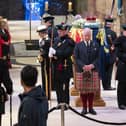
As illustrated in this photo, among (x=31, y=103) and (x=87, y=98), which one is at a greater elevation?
(x=31, y=103)

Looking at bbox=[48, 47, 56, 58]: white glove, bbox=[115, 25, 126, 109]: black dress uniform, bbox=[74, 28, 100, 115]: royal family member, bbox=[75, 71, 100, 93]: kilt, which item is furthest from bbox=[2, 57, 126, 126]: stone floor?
bbox=[48, 47, 56, 58]: white glove

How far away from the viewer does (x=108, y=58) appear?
47.7ft

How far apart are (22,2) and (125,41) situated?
85.2 feet

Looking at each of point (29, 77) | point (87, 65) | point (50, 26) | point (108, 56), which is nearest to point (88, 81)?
point (87, 65)

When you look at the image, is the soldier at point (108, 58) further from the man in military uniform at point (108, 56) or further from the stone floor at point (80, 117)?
the stone floor at point (80, 117)

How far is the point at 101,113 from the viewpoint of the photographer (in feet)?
40.1

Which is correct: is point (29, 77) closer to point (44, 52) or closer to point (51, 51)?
point (51, 51)

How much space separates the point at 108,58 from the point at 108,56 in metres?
0.06

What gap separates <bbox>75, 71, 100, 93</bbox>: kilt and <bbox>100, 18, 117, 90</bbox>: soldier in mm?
2552

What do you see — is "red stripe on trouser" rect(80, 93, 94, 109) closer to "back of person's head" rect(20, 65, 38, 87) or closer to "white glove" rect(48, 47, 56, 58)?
"white glove" rect(48, 47, 56, 58)

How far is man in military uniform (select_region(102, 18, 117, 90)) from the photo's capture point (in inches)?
559

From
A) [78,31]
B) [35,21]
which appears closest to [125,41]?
[78,31]

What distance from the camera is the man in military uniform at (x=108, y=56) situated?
46.6ft

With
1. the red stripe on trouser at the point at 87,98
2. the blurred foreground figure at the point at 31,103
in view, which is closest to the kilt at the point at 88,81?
the red stripe on trouser at the point at 87,98
